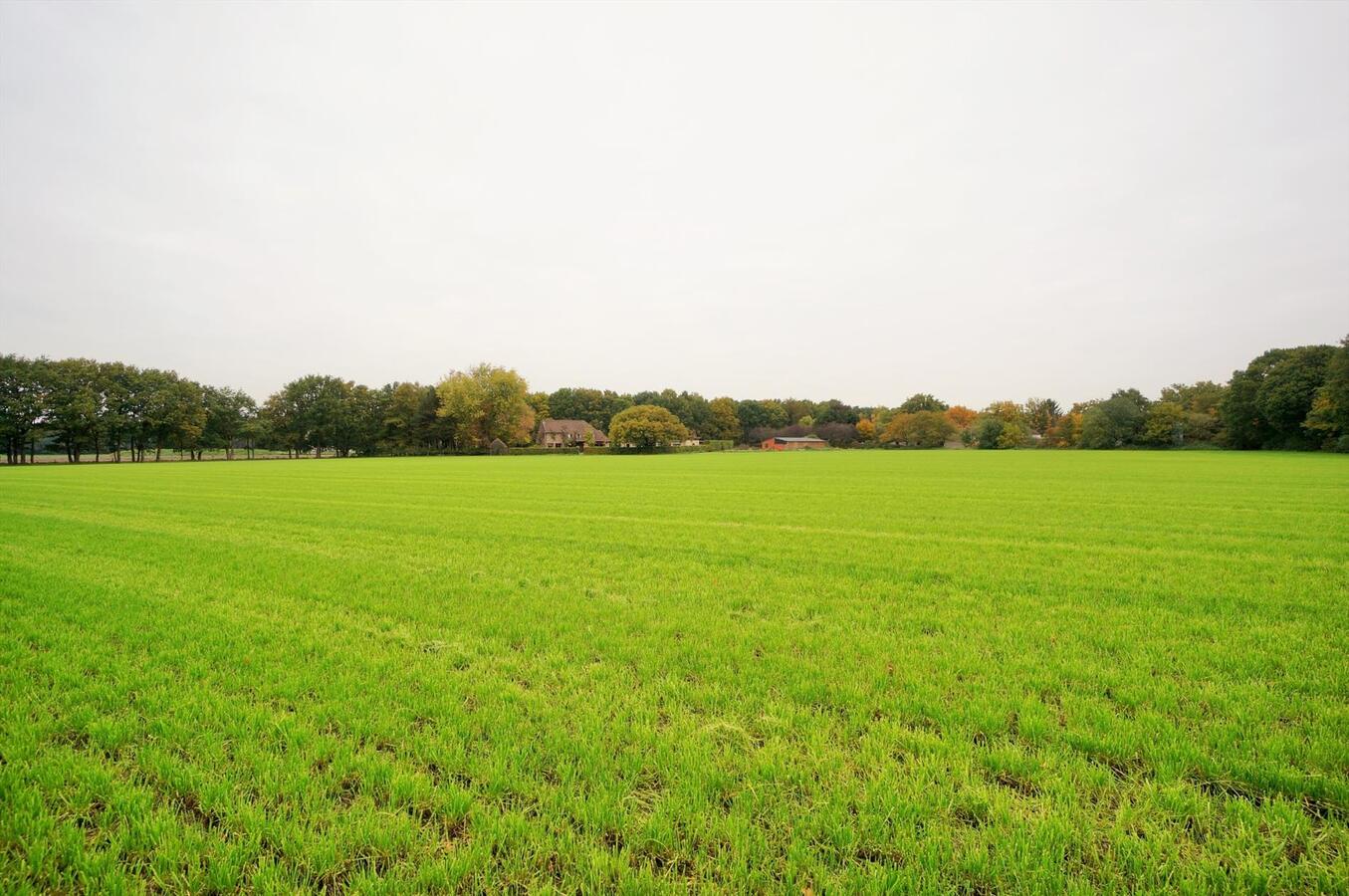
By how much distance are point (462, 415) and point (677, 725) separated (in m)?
97.0

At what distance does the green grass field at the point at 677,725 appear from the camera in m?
2.96

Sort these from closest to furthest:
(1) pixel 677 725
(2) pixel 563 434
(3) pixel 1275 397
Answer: (1) pixel 677 725
(3) pixel 1275 397
(2) pixel 563 434

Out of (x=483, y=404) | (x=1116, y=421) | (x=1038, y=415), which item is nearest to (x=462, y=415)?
(x=483, y=404)

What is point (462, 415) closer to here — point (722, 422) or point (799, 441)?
point (722, 422)

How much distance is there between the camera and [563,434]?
4729 inches

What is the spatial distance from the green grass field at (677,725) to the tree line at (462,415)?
278 ft

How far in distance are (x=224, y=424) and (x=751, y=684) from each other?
386 ft

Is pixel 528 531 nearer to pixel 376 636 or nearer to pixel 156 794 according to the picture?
pixel 376 636

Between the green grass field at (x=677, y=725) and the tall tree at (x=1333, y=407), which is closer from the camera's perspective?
the green grass field at (x=677, y=725)

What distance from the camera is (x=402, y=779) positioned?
11.7 feet

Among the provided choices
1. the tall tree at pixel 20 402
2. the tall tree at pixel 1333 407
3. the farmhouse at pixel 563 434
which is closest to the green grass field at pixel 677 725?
the tall tree at pixel 1333 407

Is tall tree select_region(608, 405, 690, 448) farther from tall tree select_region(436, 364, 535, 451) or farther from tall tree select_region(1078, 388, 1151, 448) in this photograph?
tall tree select_region(1078, 388, 1151, 448)

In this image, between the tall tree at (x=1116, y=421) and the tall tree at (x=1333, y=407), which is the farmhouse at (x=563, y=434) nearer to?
the tall tree at (x=1116, y=421)

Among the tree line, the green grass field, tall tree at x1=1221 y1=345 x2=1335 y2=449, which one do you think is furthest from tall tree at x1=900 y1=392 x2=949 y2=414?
the green grass field
